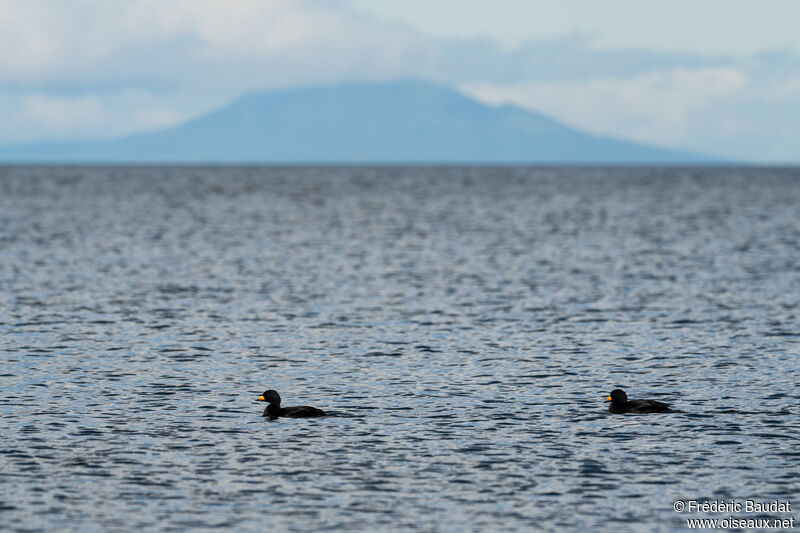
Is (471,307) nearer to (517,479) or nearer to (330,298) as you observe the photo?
(330,298)

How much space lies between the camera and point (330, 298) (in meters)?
49.4

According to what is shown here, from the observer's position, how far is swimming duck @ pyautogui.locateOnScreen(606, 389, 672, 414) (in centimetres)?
2725

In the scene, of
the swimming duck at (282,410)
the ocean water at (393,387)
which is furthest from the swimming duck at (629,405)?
the swimming duck at (282,410)

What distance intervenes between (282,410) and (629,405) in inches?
317

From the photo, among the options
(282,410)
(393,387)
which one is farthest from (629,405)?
(282,410)

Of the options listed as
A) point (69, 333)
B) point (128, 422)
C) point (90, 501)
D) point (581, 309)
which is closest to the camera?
point (90, 501)

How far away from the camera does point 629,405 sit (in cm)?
2731

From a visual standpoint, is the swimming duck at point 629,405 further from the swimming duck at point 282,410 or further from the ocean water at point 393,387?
the swimming duck at point 282,410

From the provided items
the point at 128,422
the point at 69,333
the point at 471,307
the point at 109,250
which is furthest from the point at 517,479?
the point at 109,250

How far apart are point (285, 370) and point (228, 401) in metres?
4.44

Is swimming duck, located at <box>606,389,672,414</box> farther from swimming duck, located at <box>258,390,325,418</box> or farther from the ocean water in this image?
swimming duck, located at <box>258,390,325,418</box>

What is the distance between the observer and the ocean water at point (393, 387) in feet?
68.3

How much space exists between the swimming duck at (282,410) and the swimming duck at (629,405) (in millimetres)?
6855

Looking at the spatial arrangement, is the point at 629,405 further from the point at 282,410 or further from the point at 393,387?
the point at 282,410
